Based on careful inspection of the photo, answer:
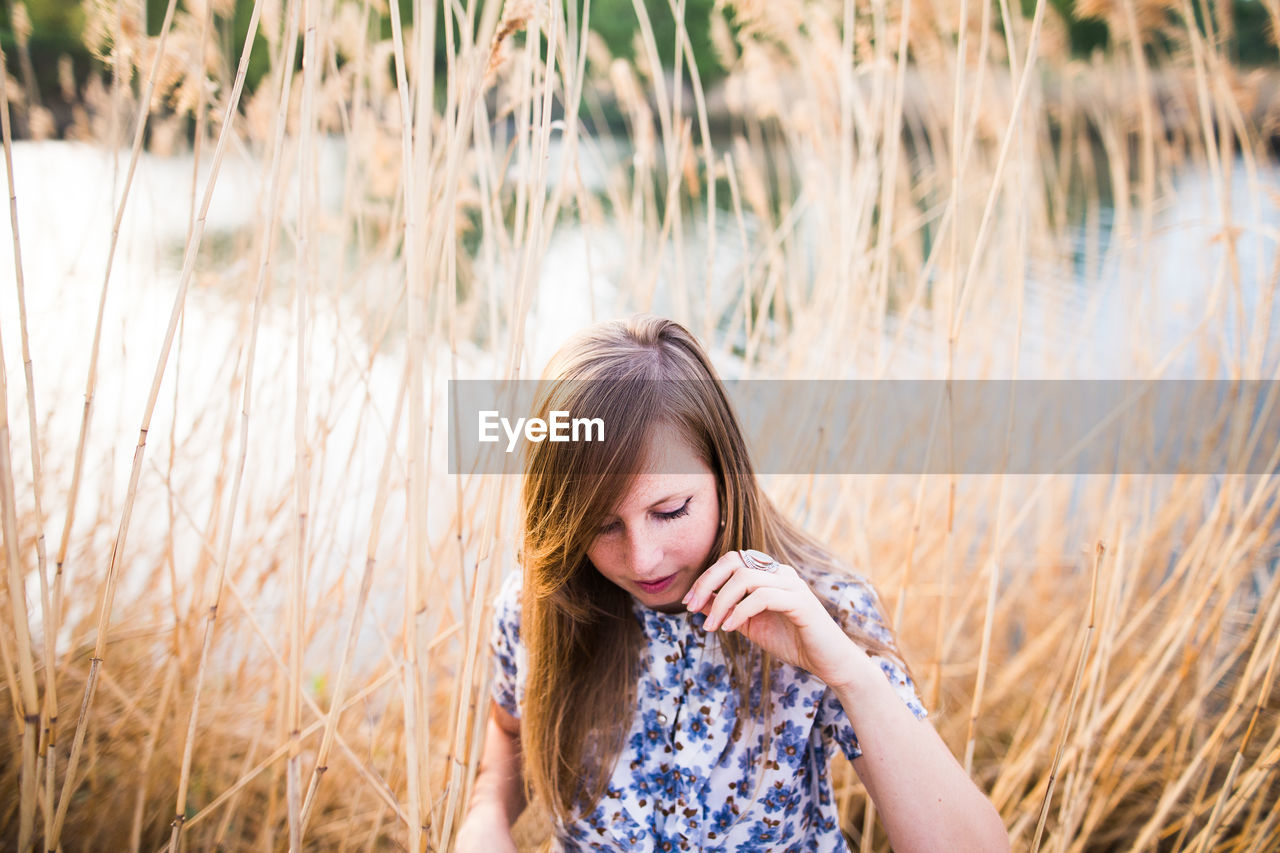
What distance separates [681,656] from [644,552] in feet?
0.62

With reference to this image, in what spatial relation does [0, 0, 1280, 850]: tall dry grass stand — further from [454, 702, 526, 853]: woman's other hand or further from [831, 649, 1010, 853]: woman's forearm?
[831, 649, 1010, 853]: woman's forearm

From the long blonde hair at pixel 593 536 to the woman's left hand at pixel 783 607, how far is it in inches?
3.4

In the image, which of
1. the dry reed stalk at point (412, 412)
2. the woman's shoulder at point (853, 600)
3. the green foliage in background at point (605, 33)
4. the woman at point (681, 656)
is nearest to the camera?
the dry reed stalk at point (412, 412)

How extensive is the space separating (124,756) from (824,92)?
69.2 inches

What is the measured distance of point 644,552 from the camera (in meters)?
0.76

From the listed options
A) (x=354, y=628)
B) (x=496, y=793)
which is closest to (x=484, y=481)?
(x=354, y=628)

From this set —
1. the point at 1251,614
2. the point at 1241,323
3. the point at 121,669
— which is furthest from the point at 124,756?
the point at 1251,614

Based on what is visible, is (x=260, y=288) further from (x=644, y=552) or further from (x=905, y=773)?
(x=905, y=773)

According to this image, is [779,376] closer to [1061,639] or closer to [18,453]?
[1061,639]

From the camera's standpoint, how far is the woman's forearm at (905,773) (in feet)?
2.35

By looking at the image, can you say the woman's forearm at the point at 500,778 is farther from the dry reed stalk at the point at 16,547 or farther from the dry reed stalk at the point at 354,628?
the dry reed stalk at the point at 16,547

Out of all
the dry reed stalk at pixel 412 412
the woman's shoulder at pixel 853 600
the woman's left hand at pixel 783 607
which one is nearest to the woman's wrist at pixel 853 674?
the woman's left hand at pixel 783 607

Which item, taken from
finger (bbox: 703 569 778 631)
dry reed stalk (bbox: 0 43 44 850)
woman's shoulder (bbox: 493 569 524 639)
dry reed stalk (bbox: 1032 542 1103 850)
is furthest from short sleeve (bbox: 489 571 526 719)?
dry reed stalk (bbox: 1032 542 1103 850)

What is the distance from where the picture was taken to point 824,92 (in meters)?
1.49
